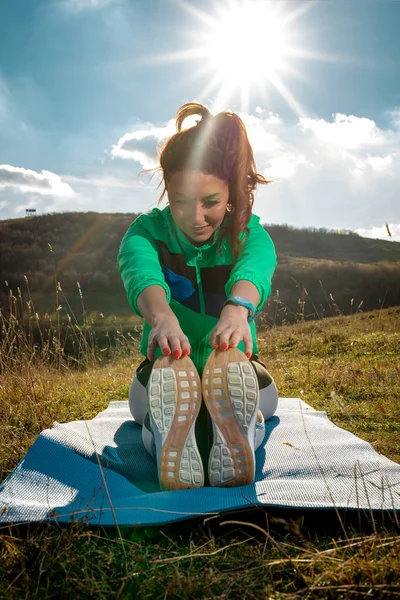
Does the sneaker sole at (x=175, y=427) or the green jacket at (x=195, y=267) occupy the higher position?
the green jacket at (x=195, y=267)

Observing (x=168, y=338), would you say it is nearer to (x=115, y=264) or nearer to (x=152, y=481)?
(x=152, y=481)

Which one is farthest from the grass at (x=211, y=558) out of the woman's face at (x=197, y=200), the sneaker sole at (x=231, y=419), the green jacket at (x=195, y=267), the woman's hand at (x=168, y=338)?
the woman's face at (x=197, y=200)

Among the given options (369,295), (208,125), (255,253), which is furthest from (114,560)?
(369,295)

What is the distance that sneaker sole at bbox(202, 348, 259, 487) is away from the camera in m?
2.05

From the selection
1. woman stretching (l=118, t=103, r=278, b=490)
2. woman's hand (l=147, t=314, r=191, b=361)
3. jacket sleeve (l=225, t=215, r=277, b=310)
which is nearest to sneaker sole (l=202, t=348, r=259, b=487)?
woman stretching (l=118, t=103, r=278, b=490)

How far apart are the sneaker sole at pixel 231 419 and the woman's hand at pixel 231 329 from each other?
0.34 ft

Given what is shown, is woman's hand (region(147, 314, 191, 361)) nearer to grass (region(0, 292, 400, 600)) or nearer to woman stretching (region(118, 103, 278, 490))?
woman stretching (region(118, 103, 278, 490))

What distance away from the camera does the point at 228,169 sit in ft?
8.52

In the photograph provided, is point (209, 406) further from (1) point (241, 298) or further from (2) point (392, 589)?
(2) point (392, 589)

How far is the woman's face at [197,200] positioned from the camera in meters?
2.45

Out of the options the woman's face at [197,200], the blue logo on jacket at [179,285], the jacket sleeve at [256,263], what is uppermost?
the woman's face at [197,200]

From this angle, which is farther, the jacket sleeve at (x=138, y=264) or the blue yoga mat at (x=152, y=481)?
the jacket sleeve at (x=138, y=264)

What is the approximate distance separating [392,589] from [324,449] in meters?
1.33

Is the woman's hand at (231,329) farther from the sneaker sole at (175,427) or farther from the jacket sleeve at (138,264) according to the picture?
the jacket sleeve at (138,264)
